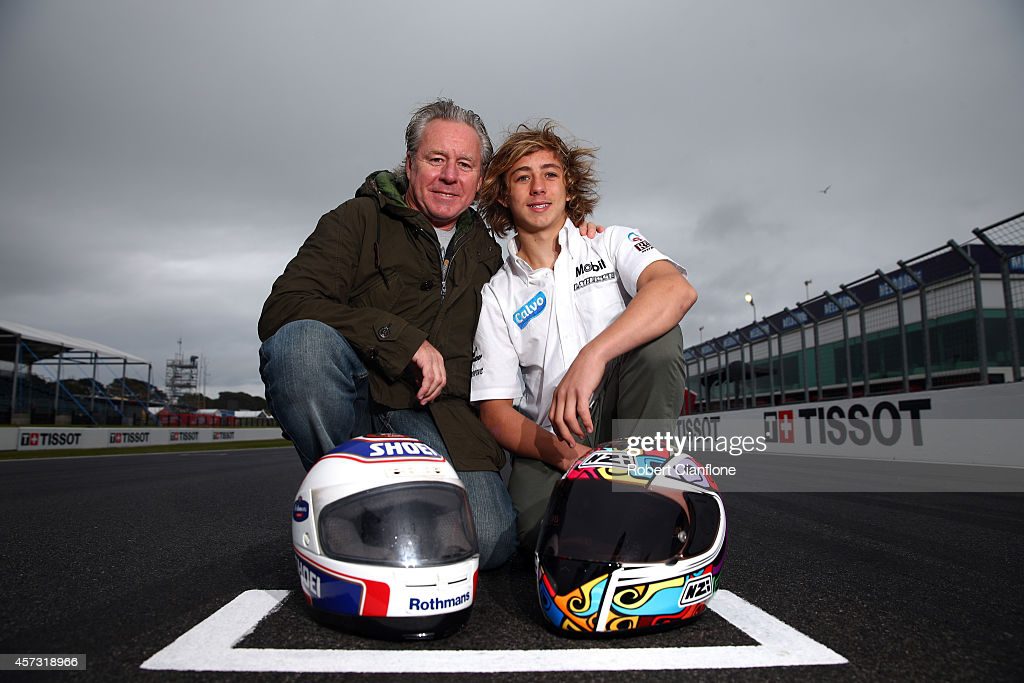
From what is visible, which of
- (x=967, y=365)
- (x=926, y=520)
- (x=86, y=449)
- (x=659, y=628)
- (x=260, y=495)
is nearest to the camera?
(x=659, y=628)

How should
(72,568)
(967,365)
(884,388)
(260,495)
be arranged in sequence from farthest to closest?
1. (884,388)
2. (967,365)
3. (260,495)
4. (72,568)

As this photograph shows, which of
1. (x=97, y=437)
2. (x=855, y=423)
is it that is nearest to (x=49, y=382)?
(x=97, y=437)

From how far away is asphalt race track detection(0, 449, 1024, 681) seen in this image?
1.42m

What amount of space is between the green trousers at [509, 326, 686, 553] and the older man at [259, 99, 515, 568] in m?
0.14

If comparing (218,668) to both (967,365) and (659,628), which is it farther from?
(967,365)

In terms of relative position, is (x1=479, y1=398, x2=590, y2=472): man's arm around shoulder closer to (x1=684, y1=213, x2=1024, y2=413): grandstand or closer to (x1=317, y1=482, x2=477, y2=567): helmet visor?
(x1=317, y1=482, x2=477, y2=567): helmet visor

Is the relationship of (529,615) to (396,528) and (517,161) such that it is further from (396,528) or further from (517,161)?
(517,161)

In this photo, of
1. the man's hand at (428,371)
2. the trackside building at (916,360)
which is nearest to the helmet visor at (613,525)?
the man's hand at (428,371)

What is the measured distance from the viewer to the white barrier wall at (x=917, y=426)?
26.9 ft

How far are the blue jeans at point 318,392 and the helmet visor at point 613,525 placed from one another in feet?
2.38

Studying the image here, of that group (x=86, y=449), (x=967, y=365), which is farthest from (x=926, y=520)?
(x=86, y=449)

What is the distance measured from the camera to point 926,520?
13.1 feet

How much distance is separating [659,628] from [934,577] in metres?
1.38

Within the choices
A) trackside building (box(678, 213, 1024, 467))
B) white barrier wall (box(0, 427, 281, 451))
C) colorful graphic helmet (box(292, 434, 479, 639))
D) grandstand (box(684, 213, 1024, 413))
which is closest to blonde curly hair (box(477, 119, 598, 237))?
colorful graphic helmet (box(292, 434, 479, 639))
